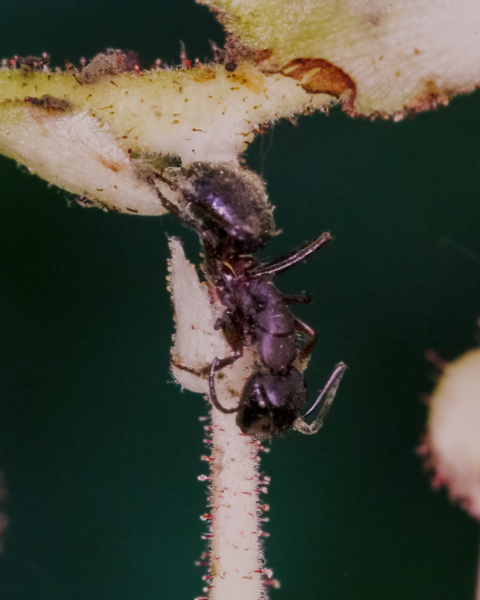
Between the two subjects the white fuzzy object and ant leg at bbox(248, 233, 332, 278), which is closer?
ant leg at bbox(248, 233, 332, 278)

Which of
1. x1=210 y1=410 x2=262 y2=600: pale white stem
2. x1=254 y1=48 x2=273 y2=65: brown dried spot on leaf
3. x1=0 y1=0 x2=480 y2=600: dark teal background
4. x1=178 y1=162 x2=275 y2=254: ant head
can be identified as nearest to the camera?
x1=178 y1=162 x2=275 y2=254: ant head

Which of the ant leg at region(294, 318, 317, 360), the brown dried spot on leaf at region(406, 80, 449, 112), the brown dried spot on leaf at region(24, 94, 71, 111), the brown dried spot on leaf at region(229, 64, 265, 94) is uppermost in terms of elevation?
the brown dried spot on leaf at region(406, 80, 449, 112)

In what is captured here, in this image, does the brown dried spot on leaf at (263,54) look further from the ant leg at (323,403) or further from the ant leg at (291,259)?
the ant leg at (323,403)

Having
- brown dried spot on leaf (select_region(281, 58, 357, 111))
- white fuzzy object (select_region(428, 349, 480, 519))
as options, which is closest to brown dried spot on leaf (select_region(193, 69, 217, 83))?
brown dried spot on leaf (select_region(281, 58, 357, 111))

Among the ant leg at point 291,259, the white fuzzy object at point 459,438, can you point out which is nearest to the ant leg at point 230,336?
the ant leg at point 291,259

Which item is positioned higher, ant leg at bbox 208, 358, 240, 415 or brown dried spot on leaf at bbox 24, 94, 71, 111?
brown dried spot on leaf at bbox 24, 94, 71, 111

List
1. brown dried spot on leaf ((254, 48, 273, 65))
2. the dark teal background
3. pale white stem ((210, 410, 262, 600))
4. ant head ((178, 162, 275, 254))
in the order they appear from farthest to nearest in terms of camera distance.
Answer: the dark teal background → pale white stem ((210, 410, 262, 600)) → brown dried spot on leaf ((254, 48, 273, 65)) → ant head ((178, 162, 275, 254))

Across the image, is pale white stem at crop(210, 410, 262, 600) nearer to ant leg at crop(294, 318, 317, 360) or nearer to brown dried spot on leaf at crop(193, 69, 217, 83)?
ant leg at crop(294, 318, 317, 360)
